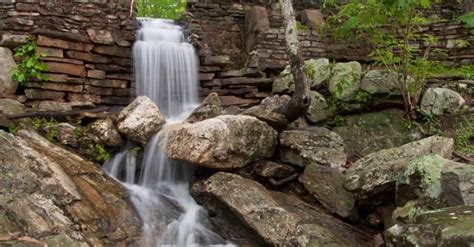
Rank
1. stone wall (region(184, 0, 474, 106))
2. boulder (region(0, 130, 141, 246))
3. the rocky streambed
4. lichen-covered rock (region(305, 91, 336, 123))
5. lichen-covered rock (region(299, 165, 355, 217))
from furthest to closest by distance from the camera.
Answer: stone wall (region(184, 0, 474, 106))
lichen-covered rock (region(305, 91, 336, 123))
lichen-covered rock (region(299, 165, 355, 217))
boulder (region(0, 130, 141, 246))
the rocky streambed

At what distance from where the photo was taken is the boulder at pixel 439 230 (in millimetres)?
2758

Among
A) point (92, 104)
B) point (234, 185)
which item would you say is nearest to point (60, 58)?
point (92, 104)

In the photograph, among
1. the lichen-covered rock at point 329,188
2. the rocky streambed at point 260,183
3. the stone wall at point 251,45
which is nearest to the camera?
the rocky streambed at point 260,183

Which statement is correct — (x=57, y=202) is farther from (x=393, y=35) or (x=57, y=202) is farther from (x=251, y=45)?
(x=251, y=45)

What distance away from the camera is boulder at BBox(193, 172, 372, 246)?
4.49 m

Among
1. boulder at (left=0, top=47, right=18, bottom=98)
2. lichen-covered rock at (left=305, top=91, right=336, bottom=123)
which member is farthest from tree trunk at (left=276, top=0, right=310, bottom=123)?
boulder at (left=0, top=47, right=18, bottom=98)

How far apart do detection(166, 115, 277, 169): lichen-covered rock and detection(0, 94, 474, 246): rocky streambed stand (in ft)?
0.05

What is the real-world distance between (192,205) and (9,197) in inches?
89.3

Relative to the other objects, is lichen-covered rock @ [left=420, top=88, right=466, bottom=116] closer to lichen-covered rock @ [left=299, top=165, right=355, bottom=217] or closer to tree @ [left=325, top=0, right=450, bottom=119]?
tree @ [left=325, top=0, right=450, bottom=119]

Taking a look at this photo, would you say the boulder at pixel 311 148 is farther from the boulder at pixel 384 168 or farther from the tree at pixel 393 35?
the tree at pixel 393 35

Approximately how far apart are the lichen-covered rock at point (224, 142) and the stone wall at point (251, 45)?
7.66 ft

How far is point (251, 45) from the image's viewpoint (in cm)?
928

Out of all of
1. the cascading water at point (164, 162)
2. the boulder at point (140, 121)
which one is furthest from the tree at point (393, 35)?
the cascading water at point (164, 162)

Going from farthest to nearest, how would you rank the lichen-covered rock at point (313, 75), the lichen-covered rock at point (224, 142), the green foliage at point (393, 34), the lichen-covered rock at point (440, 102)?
the lichen-covered rock at point (313, 75) < the lichen-covered rock at point (440, 102) < the green foliage at point (393, 34) < the lichen-covered rock at point (224, 142)
